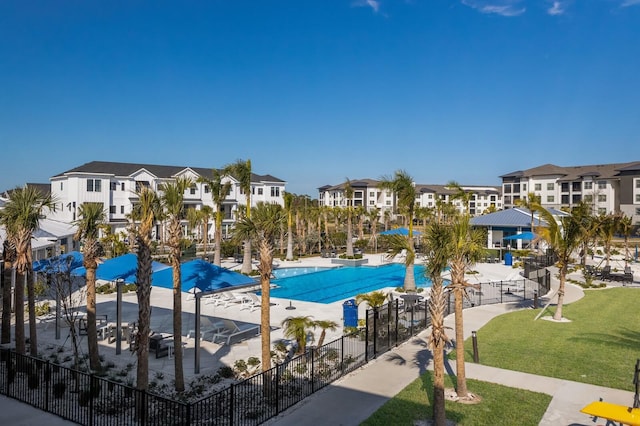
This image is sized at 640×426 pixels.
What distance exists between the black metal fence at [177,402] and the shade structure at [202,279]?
3199 millimetres

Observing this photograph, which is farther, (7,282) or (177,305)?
(7,282)

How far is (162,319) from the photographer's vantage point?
21.3 m

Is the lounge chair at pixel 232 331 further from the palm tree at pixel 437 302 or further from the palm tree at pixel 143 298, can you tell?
the palm tree at pixel 437 302

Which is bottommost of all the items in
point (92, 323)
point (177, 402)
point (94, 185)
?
point (177, 402)

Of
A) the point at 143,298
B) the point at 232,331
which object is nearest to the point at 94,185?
the point at 232,331

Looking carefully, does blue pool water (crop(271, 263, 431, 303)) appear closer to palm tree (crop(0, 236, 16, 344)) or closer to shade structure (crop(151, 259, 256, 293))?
shade structure (crop(151, 259, 256, 293))

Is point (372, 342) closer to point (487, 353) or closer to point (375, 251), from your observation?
point (487, 353)

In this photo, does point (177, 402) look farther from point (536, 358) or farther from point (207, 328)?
point (536, 358)

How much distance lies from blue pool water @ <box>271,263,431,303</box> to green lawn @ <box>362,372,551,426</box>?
15301 mm

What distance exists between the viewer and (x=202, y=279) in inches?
595

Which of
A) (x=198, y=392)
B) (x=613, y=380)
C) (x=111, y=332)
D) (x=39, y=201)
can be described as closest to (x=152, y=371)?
(x=198, y=392)

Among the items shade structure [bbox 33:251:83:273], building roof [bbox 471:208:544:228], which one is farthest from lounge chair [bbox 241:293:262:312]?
building roof [bbox 471:208:544:228]

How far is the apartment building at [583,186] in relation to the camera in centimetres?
7919

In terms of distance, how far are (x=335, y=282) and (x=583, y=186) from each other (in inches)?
2841
